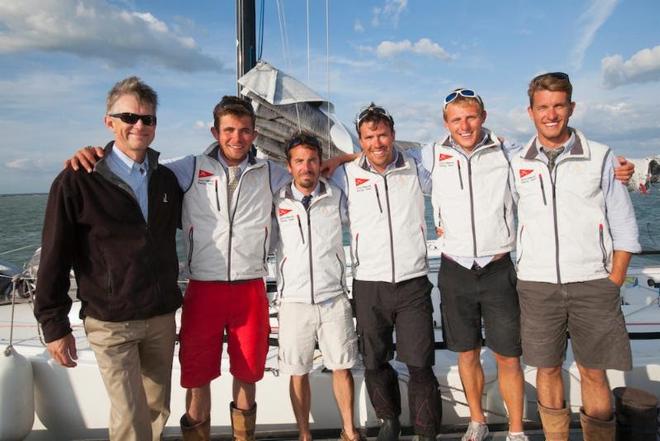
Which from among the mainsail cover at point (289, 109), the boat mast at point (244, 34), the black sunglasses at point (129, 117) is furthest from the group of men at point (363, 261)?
the boat mast at point (244, 34)

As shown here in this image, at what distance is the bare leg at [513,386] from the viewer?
9.80 ft

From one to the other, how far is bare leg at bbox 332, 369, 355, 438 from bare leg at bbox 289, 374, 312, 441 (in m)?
0.20

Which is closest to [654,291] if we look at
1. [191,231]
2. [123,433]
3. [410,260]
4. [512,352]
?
[512,352]

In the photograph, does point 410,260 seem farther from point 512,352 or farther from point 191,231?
point 191,231

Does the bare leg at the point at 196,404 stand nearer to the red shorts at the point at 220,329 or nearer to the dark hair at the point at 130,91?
the red shorts at the point at 220,329

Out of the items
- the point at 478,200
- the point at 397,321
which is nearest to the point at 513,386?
the point at 397,321

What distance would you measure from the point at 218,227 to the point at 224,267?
0.25 m

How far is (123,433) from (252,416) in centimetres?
84

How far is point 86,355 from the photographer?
150 inches

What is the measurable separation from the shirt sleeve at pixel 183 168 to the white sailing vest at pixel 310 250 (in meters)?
0.59

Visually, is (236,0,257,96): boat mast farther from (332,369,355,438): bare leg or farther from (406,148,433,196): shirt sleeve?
(332,369,355,438): bare leg

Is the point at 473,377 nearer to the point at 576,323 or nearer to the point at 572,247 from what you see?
the point at 576,323

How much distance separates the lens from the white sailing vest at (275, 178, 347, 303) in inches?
118

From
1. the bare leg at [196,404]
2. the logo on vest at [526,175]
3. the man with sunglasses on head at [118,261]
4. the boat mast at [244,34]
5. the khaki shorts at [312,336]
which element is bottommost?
the bare leg at [196,404]
